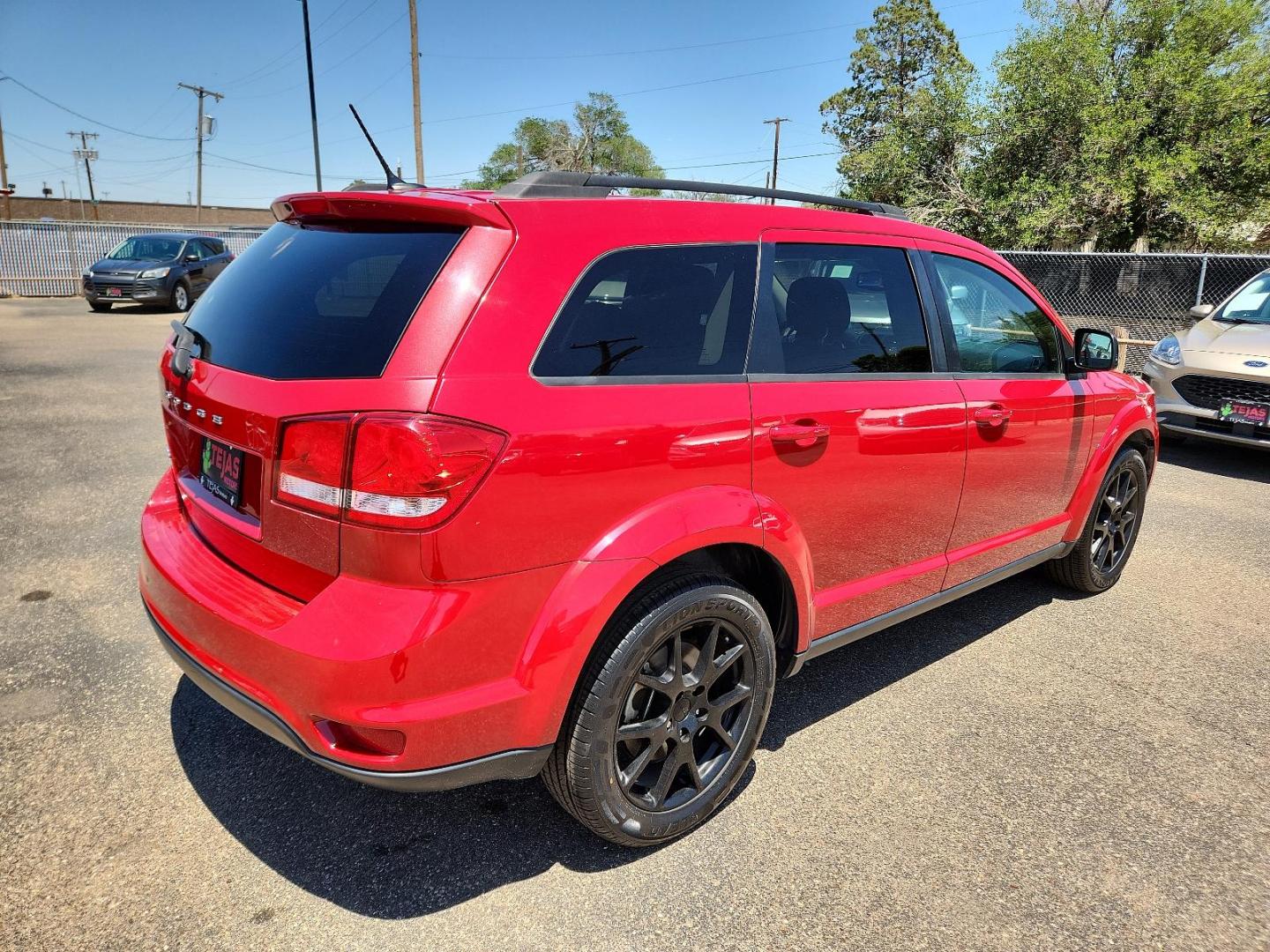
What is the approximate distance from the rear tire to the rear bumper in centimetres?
332

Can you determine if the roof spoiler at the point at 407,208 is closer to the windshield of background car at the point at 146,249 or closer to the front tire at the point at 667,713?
the front tire at the point at 667,713

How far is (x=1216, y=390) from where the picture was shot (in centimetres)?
714

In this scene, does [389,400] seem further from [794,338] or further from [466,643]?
[794,338]

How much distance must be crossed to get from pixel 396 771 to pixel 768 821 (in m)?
1.22

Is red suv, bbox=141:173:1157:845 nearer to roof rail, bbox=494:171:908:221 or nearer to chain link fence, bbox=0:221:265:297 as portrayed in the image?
roof rail, bbox=494:171:908:221

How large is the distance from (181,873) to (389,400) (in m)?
1.46

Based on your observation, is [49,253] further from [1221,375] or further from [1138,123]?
[1138,123]

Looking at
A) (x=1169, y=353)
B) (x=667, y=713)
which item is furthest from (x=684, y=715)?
(x=1169, y=353)

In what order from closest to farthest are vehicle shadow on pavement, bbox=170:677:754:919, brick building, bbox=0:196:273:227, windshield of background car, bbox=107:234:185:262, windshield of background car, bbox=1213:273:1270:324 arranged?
vehicle shadow on pavement, bbox=170:677:754:919
windshield of background car, bbox=1213:273:1270:324
windshield of background car, bbox=107:234:185:262
brick building, bbox=0:196:273:227

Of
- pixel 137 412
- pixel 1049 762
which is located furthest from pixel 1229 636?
pixel 137 412

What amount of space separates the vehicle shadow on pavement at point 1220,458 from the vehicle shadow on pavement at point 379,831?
22.1 feet

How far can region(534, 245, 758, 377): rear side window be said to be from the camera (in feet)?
6.91

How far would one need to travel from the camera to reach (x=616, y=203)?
7.48ft

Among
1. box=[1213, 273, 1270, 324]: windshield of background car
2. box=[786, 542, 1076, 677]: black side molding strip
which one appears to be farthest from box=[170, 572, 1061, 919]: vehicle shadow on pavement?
box=[1213, 273, 1270, 324]: windshield of background car
